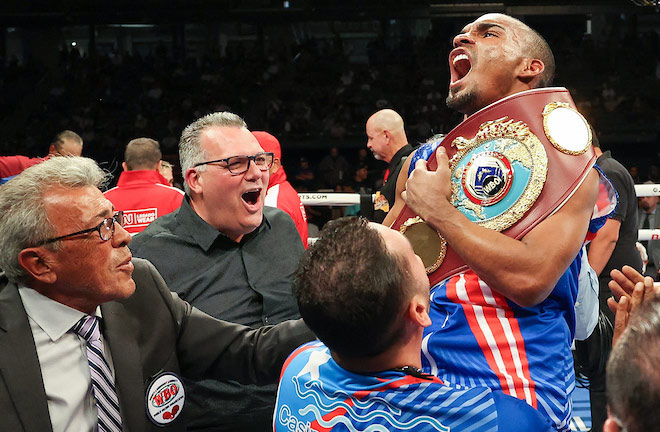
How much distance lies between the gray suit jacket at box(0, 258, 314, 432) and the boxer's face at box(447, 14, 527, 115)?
771 millimetres

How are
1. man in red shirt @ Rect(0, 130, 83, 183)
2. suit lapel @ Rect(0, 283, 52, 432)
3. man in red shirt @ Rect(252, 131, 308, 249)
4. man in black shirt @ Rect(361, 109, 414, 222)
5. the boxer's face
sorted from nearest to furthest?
suit lapel @ Rect(0, 283, 52, 432), the boxer's face, man in red shirt @ Rect(252, 131, 308, 249), man in black shirt @ Rect(361, 109, 414, 222), man in red shirt @ Rect(0, 130, 83, 183)

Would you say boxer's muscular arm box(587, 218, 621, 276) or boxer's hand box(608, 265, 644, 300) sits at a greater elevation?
boxer's hand box(608, 265, 644, 300)

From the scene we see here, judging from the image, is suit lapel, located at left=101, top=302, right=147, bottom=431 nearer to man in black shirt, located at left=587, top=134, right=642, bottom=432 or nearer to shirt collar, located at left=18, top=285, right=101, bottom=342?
shirt collar, located at left=18, top=285, right=101, bottom=342

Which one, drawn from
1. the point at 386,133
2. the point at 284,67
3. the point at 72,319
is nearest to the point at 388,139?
the point at 386,133

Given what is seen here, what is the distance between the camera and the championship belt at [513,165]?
1.48 metres

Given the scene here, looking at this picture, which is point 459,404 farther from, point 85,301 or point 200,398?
point 200,398

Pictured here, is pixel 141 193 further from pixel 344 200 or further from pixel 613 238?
pixel 613 238

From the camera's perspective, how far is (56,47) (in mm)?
15633

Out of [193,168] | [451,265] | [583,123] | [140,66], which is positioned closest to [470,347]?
[451,265]

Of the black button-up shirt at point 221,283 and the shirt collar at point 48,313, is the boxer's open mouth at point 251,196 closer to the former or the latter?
the black button-up shirt at point 221,283

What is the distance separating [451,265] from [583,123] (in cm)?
44

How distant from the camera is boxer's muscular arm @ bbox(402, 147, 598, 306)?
55.6 inches

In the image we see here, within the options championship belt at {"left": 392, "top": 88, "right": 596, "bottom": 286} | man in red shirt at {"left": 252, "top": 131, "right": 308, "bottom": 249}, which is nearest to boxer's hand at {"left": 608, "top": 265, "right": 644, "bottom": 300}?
championship belt at {"left": 392, "top": 88, "right": 596, "bottom": 286}

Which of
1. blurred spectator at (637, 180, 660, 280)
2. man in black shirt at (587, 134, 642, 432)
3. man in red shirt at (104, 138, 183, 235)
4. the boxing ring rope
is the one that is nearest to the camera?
man in black shirt at (587, 134, 642, 432)
